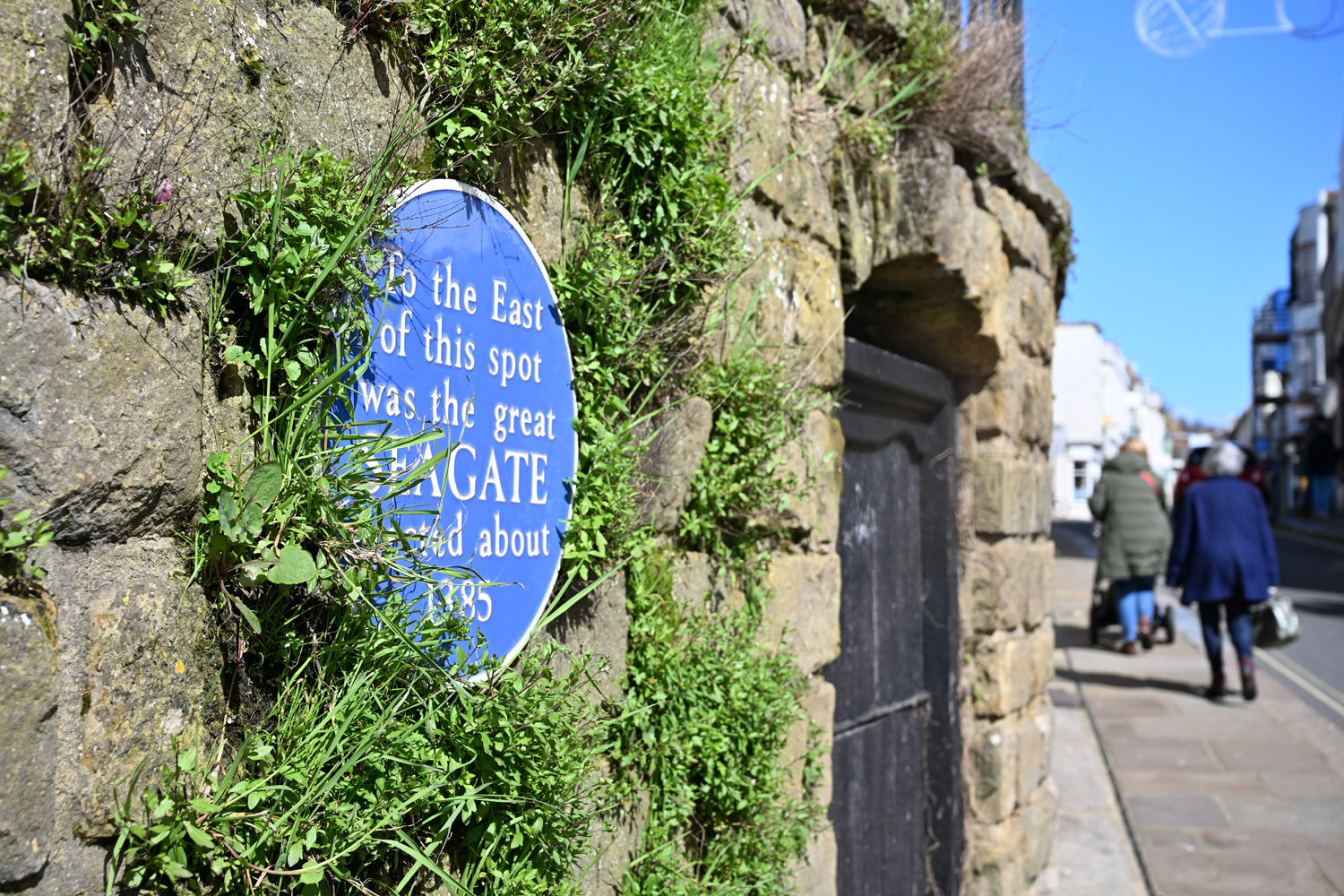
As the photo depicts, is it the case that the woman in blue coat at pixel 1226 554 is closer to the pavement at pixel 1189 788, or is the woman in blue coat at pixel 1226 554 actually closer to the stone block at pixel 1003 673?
the pavement at pixel 1189 788

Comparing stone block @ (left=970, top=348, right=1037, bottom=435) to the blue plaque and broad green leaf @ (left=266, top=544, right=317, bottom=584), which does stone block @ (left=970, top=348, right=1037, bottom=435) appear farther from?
broad green leaf @ (left=266, top=544, right=317, bottom=584)

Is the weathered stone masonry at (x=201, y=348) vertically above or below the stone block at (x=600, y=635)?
above

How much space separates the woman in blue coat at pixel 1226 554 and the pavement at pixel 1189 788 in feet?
2.09

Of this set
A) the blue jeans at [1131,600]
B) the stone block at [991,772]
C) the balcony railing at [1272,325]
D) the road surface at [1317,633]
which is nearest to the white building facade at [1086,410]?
the balcony railing at [1272,325]

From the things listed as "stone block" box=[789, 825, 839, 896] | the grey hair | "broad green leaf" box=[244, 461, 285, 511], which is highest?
the grey hair

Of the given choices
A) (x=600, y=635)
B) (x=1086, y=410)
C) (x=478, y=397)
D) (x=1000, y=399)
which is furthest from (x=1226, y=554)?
(x=1086, y=410)

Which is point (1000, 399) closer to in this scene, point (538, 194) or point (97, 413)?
point (538, 194)

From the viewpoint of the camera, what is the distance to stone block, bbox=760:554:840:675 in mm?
2197

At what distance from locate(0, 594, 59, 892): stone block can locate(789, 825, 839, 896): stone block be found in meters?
1.56

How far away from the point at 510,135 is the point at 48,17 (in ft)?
2.09

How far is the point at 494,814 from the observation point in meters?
1.33

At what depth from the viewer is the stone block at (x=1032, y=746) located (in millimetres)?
4176

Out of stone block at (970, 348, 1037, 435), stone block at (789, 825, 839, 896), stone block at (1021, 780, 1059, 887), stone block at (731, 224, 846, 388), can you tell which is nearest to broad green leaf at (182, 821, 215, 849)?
stone block at (731, 224, 846, 388)

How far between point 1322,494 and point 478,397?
42.6 metres
